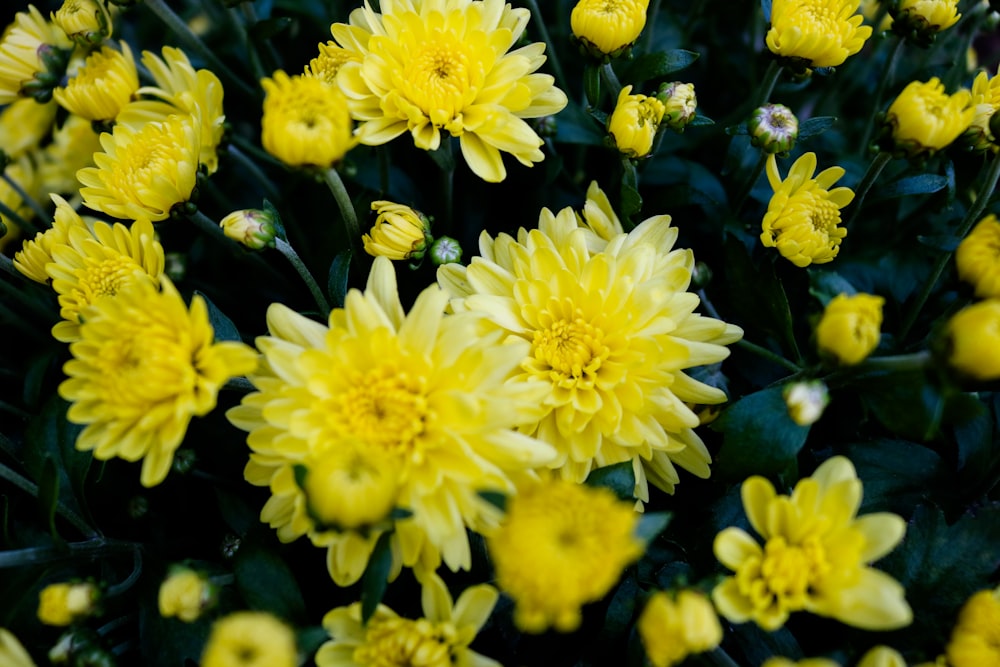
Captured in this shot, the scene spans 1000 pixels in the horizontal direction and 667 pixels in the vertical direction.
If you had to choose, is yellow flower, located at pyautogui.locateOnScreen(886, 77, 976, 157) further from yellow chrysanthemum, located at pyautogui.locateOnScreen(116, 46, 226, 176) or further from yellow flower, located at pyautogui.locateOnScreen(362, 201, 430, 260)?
yellow chrysanthemum, located at pyautogui.locateOnScreen(116, 46, 226, 176)

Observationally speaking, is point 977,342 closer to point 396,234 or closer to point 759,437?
point 759,437

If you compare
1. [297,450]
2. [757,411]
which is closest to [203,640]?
[297,450]

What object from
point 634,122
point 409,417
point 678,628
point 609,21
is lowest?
point 678,628

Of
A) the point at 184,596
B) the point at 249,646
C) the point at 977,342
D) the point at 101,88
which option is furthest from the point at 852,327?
the point at 101,88

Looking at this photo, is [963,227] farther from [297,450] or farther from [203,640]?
[203,640]

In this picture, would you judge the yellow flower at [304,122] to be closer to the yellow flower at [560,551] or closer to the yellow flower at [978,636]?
the yellow flower at [560,551]

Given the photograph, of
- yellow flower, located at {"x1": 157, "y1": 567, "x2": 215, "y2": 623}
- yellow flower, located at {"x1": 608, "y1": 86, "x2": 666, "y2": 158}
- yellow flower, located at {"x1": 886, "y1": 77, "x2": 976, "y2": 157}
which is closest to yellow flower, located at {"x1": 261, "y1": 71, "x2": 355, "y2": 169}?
yellow flower, located at {"x1": 608, "y1": 86, "x2": 666, "y2": 158}
